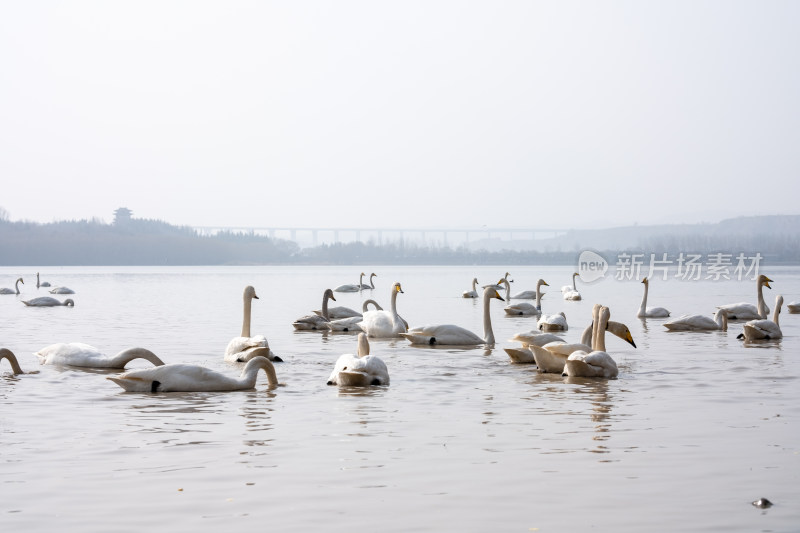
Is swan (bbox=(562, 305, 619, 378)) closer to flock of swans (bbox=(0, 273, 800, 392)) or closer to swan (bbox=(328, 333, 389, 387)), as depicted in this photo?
flock of swans (bbox=(0, 273, 800, 392))

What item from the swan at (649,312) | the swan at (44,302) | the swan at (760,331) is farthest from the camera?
the swan at (44,302)

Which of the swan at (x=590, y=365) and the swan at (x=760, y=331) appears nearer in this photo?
the swan at (x=590, y=365)

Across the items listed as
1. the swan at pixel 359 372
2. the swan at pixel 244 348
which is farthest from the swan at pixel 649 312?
the swan at pixel 359 372

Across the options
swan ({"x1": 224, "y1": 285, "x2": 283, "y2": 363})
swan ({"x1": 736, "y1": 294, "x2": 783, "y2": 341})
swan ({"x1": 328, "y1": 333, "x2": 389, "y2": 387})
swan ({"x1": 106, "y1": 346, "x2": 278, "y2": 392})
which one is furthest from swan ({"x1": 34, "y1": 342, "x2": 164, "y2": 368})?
swan ({"x1": 736, "y1": 294, "x2": 783, "y2": 341})

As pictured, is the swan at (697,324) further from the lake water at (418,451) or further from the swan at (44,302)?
the swan at (44,302)

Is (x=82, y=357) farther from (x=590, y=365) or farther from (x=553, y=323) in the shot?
(x=553, y=323)

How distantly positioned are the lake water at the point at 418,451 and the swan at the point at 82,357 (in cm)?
23

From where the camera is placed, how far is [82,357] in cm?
1450

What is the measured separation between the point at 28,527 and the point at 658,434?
5461 mm

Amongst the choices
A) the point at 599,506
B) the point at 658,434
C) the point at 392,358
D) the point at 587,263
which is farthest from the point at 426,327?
the point at 587,263

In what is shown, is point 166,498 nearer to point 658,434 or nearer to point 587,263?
point 658,434

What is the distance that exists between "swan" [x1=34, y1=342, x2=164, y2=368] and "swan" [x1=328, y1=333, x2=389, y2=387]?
2786 millimetres

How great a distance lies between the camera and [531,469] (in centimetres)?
788

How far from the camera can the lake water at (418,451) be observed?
21.6 feet
